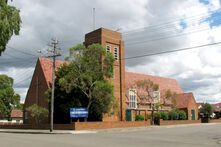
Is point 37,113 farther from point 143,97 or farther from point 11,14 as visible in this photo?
point 11,14

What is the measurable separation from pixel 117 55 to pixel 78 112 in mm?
15052

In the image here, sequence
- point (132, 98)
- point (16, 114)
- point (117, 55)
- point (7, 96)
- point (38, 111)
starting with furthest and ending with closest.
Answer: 1. point (16, 114)
2. point (7, 96)
3. point (132, 98)
4. point (117, 55)
5. point (38, 111)

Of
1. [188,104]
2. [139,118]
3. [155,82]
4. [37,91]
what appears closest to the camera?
[37,91]

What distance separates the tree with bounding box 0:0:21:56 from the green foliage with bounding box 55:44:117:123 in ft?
123

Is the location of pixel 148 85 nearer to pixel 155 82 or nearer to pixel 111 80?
pixel 111 80

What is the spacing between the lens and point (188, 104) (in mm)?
76625

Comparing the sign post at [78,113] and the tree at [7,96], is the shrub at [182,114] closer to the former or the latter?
the sign post at [78,113]

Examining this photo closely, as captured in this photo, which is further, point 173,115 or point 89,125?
point 173,115

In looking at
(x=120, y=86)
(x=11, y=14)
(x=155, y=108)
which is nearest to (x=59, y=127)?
(x=120, y=86)

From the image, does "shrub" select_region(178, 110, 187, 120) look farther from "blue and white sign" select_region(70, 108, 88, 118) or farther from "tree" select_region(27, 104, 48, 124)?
"tree" select_region(27, 104, 48, 124)

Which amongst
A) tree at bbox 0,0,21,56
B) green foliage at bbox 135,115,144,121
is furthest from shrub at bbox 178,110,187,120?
tree at bbox 0,0,21,56

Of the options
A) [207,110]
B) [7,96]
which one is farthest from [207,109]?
[7,96]

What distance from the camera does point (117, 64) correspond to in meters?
61.5

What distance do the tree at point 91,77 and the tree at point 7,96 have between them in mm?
39597
